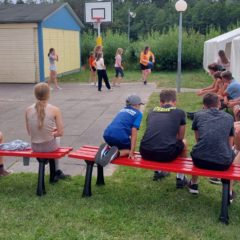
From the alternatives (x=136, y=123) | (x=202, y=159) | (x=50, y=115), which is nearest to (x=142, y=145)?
(x=136, y=123)

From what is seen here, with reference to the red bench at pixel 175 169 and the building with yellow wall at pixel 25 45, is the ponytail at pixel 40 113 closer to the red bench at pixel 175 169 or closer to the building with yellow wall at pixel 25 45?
the red bench at pixel 175 169

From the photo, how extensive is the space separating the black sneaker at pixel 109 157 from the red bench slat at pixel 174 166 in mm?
65

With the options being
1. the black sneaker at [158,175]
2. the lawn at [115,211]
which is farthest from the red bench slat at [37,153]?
the black sneaker at [158,175]

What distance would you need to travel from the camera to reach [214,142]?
4.51 m

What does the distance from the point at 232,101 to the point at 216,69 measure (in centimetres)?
241

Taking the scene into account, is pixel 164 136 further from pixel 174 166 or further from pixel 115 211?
pixel 115 211

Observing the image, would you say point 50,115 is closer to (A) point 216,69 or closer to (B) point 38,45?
(A) point 216,69

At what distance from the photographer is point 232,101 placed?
8.02 m

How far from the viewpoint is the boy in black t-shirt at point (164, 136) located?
4.75 meters

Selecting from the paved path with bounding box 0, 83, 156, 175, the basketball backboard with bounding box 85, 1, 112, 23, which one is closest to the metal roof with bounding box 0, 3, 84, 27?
the basketball backboard with bounding box 85, 1, 112, 23

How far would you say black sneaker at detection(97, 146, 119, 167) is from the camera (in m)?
4.80

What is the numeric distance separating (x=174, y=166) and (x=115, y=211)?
0.81 meters

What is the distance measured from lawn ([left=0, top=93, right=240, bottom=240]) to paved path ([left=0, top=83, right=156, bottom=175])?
0.70m

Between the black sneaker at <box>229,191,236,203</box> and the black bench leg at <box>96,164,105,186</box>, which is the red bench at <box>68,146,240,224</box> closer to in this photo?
the black bench leg at <box>96,164,105,186</box>
